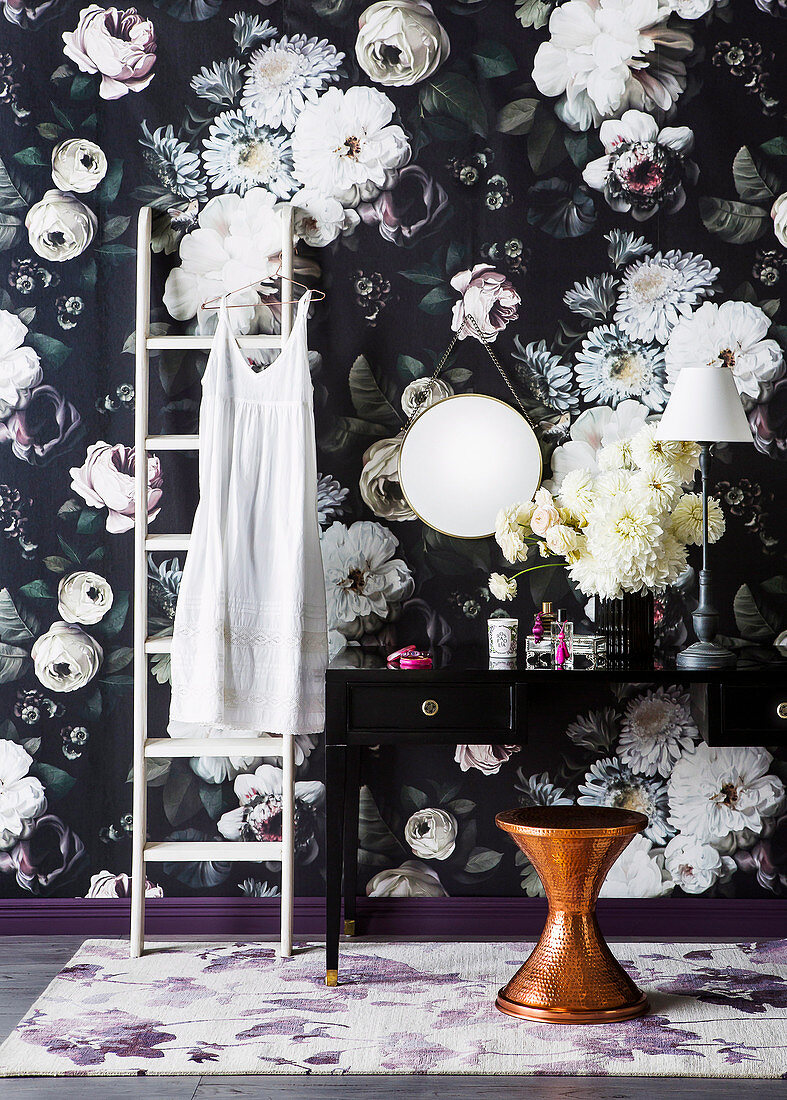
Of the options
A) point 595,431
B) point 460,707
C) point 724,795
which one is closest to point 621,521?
point 595,431

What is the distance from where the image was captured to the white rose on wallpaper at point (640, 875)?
321cm

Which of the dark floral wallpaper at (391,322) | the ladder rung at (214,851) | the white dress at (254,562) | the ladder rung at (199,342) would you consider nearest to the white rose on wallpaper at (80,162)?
the dark floral wallpaper at (391,322)

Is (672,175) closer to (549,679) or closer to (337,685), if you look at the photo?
(549,679)

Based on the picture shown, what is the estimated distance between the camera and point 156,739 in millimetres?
3156

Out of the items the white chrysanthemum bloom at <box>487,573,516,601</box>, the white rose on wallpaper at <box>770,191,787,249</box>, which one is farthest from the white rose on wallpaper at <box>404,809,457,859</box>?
the white rose on wallpaper at <box>770,191,787,249</box>

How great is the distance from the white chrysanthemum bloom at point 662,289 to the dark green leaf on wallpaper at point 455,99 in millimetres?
659

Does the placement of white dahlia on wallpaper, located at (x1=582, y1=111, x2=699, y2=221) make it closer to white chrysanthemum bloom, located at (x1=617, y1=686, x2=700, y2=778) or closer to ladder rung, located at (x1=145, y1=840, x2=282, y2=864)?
white chrysanthemum bloom, located at (x1=617, y1=686, x2=700, y2=778)

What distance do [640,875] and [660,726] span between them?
A: 0.45 metres

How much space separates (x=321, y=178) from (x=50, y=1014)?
2428 millimetres

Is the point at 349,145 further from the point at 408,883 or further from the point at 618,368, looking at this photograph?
the point at 408,883

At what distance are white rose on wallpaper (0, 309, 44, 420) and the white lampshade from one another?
1.88 m

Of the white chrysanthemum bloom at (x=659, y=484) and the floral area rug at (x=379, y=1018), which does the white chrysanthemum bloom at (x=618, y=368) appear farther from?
the floral area rug at (x=379, y=1018)

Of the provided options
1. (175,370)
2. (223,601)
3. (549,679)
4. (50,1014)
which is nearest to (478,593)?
(549,679)

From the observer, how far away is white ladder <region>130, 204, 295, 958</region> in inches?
119
